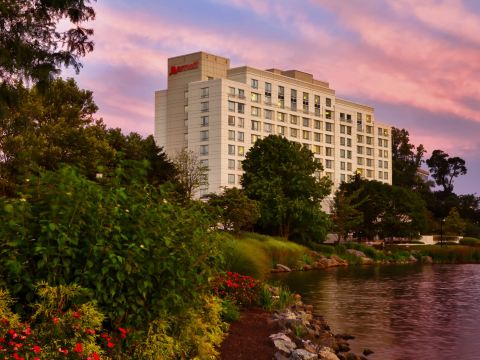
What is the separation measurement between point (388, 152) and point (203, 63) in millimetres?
63736

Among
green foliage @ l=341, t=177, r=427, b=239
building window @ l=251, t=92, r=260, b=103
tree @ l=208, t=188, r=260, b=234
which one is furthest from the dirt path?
building window @ l=251, t=92, r=260, b=103

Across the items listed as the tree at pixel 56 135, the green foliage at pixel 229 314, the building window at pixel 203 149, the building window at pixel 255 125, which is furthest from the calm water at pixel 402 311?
the building window at pixel 255 125

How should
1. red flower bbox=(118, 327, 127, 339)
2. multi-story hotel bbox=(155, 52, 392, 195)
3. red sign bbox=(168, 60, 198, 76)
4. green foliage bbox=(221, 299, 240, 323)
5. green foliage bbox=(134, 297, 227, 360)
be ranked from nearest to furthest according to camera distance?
1. red flower bbox=(118, 327, 127, 339)
2. green foliage bbox=(134, 297, 227, 360)
3. green foliage bbox=(221, 299, 240, 323)
4. multi-story hotel bbox=(155, 52, 392, 195)
5. red sign bbox=(168, 60, 198, 76)

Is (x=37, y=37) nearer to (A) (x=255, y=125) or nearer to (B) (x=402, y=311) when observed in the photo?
(B) (x=402, y=311)

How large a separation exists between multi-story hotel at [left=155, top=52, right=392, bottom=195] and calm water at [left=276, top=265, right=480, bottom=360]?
2698 inches

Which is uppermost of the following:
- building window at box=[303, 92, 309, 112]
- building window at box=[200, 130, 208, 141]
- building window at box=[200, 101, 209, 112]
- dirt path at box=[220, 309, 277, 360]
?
building window at box=[303, 92, 309, 112]

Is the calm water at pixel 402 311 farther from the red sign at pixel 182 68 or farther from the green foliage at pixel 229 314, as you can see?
the red sign at pixel 182 68

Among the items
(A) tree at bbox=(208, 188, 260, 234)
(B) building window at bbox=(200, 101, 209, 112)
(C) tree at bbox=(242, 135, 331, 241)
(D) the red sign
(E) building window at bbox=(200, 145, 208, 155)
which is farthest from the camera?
(D) the red sign

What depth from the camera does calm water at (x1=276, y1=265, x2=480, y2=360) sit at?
811 inches

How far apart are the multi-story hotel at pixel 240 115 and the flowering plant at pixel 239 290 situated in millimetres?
89774

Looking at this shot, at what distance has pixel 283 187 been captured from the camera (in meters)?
75.1

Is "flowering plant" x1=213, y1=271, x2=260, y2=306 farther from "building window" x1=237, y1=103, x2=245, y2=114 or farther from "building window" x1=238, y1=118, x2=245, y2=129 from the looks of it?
"building window" x1=237, y1=103, x2=245, y2=114

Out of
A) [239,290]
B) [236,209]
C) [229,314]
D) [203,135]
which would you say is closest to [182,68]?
[203,135]

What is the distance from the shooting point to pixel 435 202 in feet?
521
